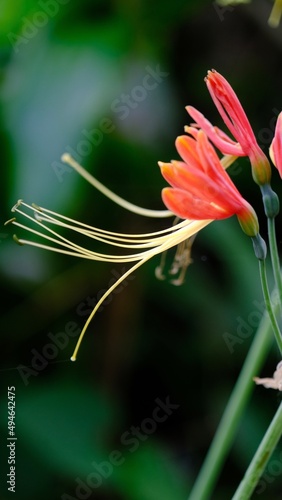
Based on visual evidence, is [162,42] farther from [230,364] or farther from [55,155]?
[230,364]

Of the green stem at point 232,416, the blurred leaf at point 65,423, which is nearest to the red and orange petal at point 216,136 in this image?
the green stem at point 232,416

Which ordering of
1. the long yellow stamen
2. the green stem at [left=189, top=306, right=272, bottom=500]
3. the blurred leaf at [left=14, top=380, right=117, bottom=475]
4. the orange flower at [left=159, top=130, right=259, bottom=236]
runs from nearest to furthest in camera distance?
the orange flower at [left=159, top=130, right=259, bottom=236] → the long yellow stamen → the green stem at [left=189, top=306, right=272, bottom=500] → the blurred leaf at [left=14, top=380, right=117, bottom=475]

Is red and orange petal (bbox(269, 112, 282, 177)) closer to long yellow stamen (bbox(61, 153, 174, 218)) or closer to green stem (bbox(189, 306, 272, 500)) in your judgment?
long yellow stamen (bbox(61, 153, 174, 218))

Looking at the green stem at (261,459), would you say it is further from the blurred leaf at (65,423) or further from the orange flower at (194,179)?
the blurred leaf at (65,423)

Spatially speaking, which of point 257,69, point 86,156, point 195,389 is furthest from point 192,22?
point 195,389

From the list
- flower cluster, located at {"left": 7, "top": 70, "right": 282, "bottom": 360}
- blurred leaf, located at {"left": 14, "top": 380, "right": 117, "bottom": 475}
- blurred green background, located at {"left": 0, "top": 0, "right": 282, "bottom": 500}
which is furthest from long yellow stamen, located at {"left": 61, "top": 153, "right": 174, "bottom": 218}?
blurred leaf, located at {"left": 14, "top": 380, "right": 117, "bottom": 475}

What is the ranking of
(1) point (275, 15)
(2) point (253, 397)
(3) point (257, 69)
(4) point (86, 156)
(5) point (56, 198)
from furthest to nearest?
(3) point (257, 69), (2) point (253, 397), (4) point (86, 156), (5) point (56, 198), (1) point (275, 15)
